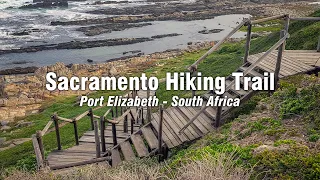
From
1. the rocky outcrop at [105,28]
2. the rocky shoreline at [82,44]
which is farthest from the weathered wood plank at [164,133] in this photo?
the rocky outcrop at [105,28]

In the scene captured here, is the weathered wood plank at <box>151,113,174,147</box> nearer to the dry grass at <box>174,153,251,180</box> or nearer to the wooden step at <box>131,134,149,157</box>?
the wooden step at <box>131,134,149,157</box>

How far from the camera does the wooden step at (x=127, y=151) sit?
25.2 ft

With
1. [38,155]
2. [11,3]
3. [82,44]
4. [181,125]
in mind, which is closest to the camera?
[38,155]

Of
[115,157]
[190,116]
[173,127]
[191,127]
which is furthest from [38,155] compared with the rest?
[190,116]

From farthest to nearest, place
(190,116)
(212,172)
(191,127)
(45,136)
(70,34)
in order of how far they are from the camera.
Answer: (70,34)
(45,136)
(190,116)
(191,127)
(212,172)

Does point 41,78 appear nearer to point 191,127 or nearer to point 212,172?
point 191,127

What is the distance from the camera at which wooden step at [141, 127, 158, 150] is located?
771cm

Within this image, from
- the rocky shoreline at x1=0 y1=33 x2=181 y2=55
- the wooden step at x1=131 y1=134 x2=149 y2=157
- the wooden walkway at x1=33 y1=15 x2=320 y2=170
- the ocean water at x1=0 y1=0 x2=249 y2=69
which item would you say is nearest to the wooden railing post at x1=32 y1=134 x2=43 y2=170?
the wooden walkway at x1=33 y1=15 x2=320 y2=170

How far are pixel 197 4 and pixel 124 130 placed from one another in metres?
58.6

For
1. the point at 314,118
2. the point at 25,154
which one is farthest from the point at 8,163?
the point at 314,118

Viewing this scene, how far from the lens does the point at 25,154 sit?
38.7 feet

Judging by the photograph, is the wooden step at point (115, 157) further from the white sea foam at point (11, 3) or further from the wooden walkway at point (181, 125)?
the white sea foam at point (11, 3)

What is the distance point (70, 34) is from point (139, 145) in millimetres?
38417

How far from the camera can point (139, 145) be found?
805cm
